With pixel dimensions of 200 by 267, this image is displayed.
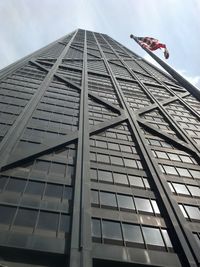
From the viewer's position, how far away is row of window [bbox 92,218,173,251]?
19.0 metres

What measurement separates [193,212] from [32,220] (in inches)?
458

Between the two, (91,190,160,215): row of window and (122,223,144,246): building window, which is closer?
(122,223,144,246): building window

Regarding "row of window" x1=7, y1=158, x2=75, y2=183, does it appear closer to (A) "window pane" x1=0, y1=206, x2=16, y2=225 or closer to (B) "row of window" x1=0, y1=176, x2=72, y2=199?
(B) "row of window" x1=0, y1=176, x2=72, y2=199

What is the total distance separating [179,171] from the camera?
95.8 ft

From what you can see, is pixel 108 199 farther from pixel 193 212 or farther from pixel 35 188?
pixel 193 212

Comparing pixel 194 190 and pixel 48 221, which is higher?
pixel 194 190

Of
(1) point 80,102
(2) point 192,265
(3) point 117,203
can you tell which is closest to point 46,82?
(1) point 80,102

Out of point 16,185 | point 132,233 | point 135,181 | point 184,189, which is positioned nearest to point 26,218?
point 16,185

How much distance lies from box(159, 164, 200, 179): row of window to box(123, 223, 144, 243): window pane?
9.05 meters

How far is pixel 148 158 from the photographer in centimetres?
2942

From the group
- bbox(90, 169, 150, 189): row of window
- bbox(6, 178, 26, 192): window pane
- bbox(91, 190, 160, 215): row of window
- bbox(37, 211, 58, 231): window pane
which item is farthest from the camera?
bbox(90, 169, 150, 189): row of window

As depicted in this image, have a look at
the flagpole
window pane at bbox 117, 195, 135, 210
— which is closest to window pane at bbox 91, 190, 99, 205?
window pane at bbox 117, 195, 135, 210

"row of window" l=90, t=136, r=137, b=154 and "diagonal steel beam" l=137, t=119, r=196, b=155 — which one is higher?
"diagonal steel beam" l=137, t=119, r=196, b=155

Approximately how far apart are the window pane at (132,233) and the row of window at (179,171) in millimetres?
9052
